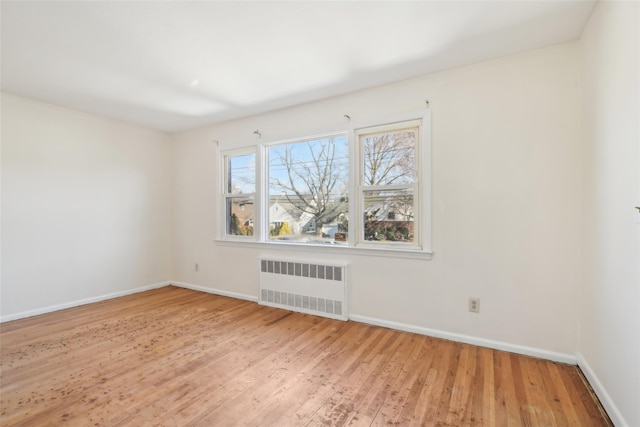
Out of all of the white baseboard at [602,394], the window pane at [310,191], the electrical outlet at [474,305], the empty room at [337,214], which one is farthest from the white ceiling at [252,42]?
the white baseboard at [602,394]

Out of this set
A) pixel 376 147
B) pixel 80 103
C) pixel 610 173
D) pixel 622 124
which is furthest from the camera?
pixel 80 103

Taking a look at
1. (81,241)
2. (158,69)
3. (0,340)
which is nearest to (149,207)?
(81,241)

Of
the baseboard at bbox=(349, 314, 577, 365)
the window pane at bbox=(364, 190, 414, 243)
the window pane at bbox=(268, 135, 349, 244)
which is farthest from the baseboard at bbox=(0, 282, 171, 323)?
the window pane at bbox=(364, 190, 414, 243)

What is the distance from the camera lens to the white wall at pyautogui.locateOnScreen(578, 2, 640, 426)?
1476 millimetres

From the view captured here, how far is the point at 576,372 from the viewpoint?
7.03 ft

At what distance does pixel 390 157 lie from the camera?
3076 millimetres

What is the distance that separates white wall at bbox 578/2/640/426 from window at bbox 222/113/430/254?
3.88 ft

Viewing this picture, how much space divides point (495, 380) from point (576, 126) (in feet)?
6.75

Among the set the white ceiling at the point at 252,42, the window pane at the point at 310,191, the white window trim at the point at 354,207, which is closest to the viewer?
the white ceiling at the point at 252,42

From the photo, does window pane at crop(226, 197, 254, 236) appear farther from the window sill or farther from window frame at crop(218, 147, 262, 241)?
the window sill

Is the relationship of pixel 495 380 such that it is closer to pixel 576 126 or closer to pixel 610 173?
pixel 610 173

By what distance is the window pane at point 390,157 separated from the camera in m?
→ 2.96

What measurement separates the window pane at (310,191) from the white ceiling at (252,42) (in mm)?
697

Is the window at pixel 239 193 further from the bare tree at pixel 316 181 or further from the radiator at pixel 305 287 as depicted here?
the radiator at pixel 305 287
